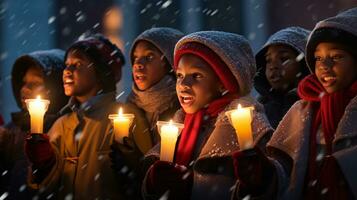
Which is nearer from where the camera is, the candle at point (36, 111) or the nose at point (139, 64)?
the candle at point (36, 111)

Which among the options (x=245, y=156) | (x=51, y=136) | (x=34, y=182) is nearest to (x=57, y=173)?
(x=34, y=182)

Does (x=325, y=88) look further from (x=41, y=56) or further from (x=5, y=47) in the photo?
(x=5, y=47)

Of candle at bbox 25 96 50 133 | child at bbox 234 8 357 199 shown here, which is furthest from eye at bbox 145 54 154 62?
child at bbox 234 8 357 199

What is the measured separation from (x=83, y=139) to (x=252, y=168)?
1894 mm

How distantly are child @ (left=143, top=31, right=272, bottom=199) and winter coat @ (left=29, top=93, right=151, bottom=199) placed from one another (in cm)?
65

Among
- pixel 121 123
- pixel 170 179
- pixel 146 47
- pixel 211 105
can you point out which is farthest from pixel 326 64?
pixel 146 47

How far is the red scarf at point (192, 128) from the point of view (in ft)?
11.7

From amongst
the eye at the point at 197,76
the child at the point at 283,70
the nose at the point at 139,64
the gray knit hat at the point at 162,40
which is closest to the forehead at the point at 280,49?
the child at the point at 283,70

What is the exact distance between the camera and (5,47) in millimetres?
9648

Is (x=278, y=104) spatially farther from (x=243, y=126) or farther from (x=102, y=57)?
(x=243, y=126)

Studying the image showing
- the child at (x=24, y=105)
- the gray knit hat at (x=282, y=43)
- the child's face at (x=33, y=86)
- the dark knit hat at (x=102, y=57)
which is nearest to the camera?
the gray knit hat at (x=282, y=43)

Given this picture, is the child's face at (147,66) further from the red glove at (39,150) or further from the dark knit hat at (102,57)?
the red glove at (39,150)

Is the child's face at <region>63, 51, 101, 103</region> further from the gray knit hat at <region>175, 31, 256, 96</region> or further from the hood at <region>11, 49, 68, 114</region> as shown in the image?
the gray knit hat at <region>175, 31, 256, 96</region>

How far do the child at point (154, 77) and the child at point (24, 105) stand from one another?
0.92 m
